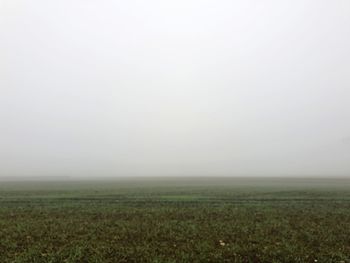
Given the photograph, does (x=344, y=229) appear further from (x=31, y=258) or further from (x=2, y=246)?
(x=2, y=246)

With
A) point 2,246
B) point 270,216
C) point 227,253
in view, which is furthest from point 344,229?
point 2,246

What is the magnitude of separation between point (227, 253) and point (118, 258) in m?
6.13

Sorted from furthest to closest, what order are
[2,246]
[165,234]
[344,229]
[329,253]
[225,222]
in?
[225,222]
[344,229]
[165,234]
[2,246]
[329,253]

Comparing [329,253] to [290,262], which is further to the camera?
[329,253]

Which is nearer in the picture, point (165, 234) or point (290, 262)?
point (290, 262)

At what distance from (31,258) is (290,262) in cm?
1378

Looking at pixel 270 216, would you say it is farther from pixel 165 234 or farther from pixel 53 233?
pixel 53 233

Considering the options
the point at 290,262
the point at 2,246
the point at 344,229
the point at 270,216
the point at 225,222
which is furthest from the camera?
the point at 270,216

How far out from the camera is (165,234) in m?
19.8

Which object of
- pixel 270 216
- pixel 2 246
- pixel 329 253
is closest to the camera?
pixel 329 253

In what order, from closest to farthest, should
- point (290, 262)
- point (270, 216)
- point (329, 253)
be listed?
point (290, 262) < point (329, 253) < point (270, 216)

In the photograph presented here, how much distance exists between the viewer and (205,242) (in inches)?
700

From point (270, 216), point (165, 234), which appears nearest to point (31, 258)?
point (165, 234)

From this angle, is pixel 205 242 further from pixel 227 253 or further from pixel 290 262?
pixel 290 262
